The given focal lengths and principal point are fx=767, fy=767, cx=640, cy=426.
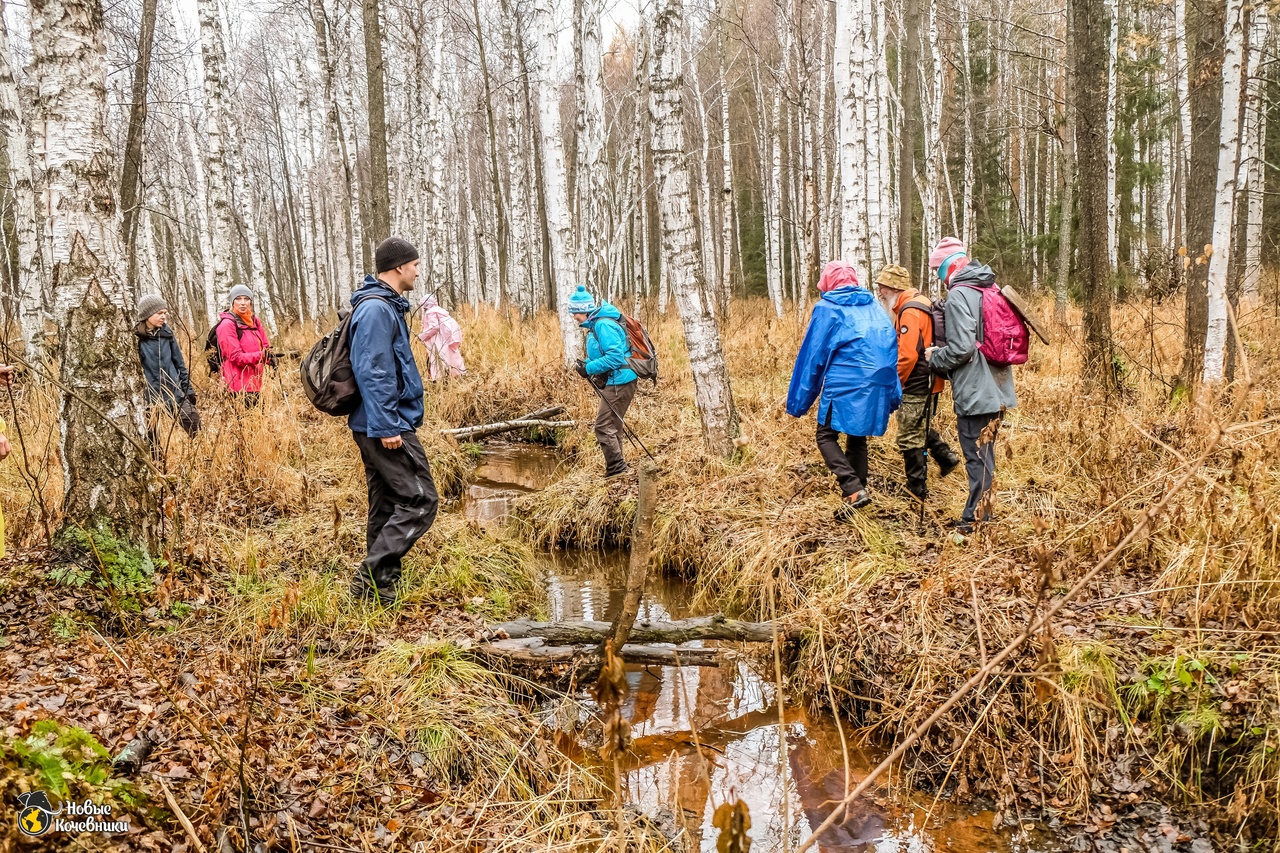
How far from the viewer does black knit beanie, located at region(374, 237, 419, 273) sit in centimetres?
451

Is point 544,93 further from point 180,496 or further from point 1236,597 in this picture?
point 1236,597

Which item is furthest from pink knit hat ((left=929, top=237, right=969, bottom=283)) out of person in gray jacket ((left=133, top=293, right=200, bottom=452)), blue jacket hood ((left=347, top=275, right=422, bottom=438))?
person in gray jacket ((left=133, top=293, right=200, bottom=452))

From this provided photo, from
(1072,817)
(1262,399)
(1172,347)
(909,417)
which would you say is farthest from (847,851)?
(1172,347)

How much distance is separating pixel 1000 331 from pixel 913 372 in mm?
788

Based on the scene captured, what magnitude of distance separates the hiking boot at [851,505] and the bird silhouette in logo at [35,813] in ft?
15.2

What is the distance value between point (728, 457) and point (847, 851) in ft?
13.7

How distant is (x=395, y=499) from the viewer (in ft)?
15.2

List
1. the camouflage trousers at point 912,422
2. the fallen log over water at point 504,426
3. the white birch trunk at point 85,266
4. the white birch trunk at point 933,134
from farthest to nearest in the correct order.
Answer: the white birch trunk at point 933,134, the fallen log over water at point 504,426, the camouflage trousers at point 912,422, the white birch trunk at point 85,266

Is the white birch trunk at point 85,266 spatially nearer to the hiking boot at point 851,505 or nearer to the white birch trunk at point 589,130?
the hiking boot at point 851,505

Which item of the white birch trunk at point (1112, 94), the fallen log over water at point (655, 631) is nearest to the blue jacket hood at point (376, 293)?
the fallen log over water at point (655, 631)

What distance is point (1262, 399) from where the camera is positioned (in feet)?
15.7

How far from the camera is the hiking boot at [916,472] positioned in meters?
5.94

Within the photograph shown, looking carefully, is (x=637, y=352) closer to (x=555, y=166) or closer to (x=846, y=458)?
(x=846, y=458)

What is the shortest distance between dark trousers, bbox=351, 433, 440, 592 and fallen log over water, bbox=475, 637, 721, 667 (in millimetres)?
832
